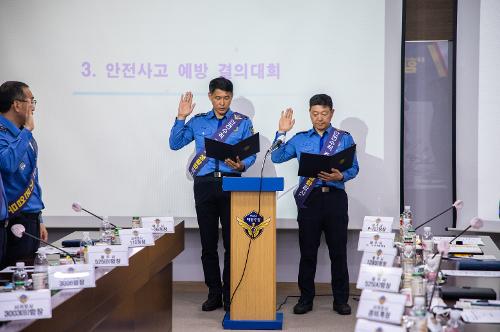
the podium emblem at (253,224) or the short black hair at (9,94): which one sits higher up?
the short black hair at (9,94)

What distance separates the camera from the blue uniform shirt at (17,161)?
3.44 m

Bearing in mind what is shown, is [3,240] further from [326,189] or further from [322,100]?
[322,100]

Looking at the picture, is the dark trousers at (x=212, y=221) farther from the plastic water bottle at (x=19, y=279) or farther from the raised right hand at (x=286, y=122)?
the plastic water bottle at (x=19, y=279)

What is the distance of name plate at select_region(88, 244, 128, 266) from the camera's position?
9.45ft

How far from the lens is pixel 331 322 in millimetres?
4777

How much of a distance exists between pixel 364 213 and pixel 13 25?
290 cm

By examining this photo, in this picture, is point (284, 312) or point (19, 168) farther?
point (284, 312)

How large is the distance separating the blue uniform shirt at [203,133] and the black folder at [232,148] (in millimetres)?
345

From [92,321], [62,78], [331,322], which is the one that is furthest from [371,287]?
[62,78]

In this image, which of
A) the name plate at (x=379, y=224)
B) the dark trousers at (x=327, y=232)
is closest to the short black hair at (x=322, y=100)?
the dark trousers at (x=327, y=232)

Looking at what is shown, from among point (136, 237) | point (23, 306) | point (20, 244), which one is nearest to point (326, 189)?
point (136, 237)

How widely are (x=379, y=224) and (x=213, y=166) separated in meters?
1.45

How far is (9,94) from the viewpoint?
3580mm

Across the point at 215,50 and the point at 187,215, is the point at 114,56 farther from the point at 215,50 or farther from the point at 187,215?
the point at 187,215
